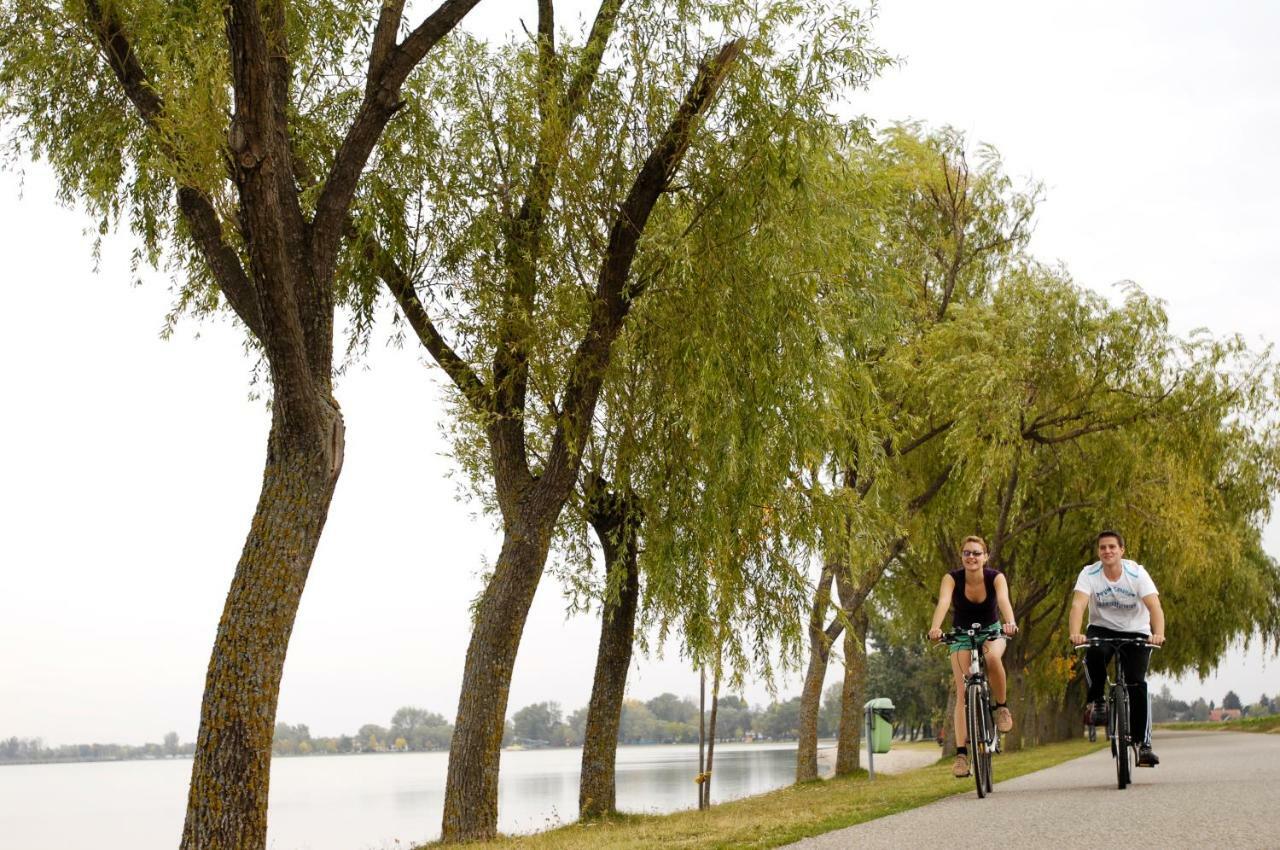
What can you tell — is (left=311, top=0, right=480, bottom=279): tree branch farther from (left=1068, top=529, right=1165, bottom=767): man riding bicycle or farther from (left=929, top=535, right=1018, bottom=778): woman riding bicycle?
(left=1068, top=529, right=1165, bottom=767): man riding bicycle

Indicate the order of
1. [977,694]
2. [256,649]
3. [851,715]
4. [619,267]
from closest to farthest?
[977,694] → [256,649] → [619,267] → [851,715]

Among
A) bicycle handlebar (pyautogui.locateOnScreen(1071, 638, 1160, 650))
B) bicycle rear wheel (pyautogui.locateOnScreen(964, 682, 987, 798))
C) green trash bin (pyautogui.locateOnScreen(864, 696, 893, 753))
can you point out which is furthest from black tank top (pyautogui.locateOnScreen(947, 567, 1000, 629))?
green trash bin (pyautogui.locateOnScreen(864, 696, 893, 753))

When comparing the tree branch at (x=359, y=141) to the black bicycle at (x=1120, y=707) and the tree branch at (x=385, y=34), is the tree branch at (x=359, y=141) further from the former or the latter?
the black bicycle at (x=1120, y=707)

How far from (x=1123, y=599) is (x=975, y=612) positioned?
1.43m

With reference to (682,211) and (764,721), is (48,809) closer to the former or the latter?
(682,211)

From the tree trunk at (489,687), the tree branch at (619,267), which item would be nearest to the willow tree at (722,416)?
the tree branch at (619,267)

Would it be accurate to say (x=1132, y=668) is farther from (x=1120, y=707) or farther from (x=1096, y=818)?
(x=1096, y=818)

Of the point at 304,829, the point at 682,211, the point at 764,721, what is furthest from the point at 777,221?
the point at 764,721

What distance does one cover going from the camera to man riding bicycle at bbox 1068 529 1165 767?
385 inches

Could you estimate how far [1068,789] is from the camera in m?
10.5

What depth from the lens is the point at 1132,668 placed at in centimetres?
978

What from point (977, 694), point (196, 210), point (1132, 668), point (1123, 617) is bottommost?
point (977, 694)

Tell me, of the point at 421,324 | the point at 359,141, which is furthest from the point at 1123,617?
the point at 421,324

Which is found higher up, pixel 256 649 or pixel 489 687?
pixel 256 649
